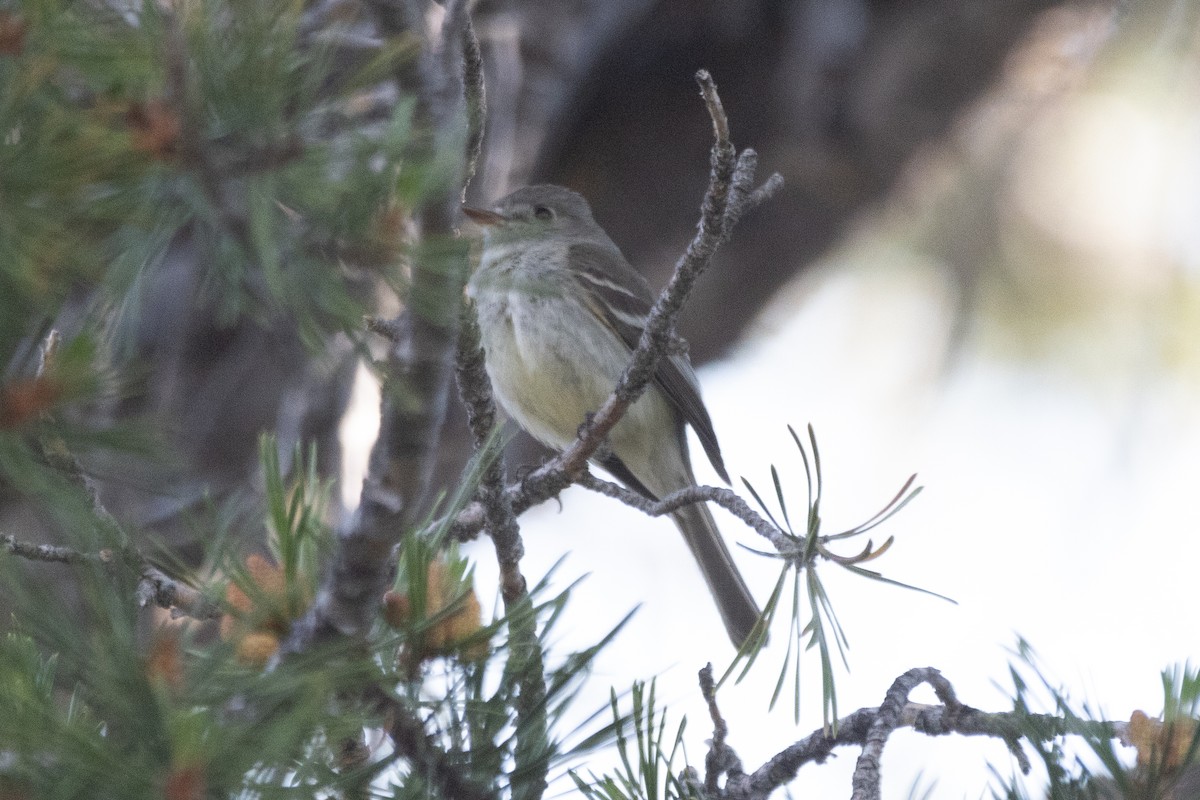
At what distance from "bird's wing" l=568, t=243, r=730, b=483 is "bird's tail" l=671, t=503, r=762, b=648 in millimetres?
262

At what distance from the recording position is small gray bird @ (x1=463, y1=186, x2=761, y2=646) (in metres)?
4.14

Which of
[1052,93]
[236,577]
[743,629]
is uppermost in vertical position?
[1052,93]

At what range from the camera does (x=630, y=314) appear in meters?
4.37

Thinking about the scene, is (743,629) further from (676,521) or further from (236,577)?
(236,577)

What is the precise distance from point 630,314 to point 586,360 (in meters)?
0.27

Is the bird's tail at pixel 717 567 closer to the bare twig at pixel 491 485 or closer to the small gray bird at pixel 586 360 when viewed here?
the small gray bird at pixel 586 360

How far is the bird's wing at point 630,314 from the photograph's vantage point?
431cm

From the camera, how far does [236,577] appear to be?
1.37m

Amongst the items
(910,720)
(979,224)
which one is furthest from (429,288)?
(979,224)

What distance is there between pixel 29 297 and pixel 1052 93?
4.02 meters

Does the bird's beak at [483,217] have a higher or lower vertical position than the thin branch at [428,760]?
higher

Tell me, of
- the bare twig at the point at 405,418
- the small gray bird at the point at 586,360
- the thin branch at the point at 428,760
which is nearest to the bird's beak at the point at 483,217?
the small gray bird at the point at 586,360

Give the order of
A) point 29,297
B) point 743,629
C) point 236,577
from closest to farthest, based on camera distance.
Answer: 1. point 29,297
2. point 236,577
3. point 743,629

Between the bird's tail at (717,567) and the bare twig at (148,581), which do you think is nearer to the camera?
the bare twig at (148,581)
